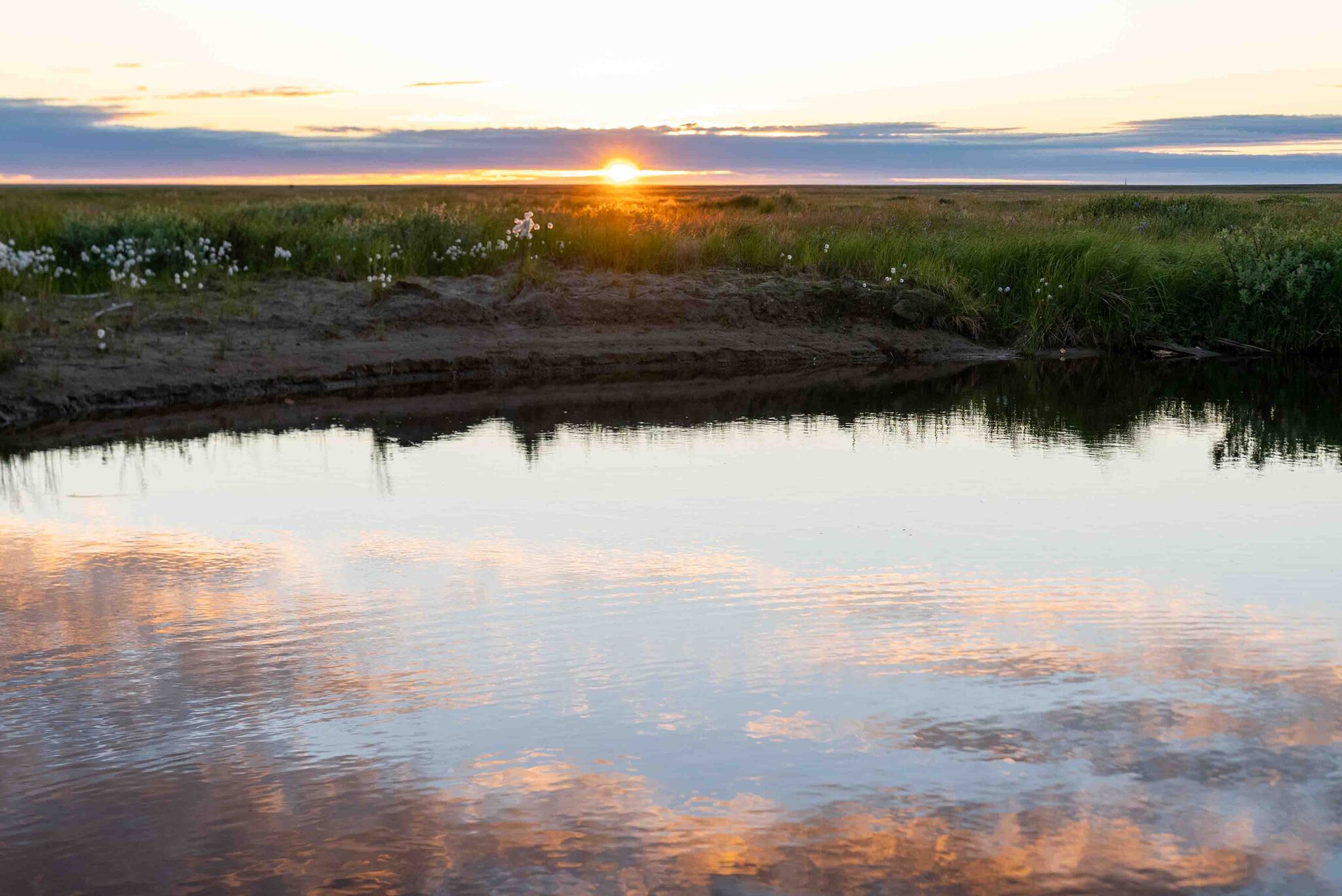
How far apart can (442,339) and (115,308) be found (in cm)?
346

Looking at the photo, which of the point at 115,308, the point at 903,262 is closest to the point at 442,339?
the point at 115,308

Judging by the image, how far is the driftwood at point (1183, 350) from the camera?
1766 cm

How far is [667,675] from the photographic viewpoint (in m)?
5.60

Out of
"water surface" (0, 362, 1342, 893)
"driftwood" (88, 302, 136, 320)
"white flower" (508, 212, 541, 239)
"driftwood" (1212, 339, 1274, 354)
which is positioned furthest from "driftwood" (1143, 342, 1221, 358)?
"driftwood" (88, 302, 136, 320)

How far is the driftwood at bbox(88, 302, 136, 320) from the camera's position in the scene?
14234 mm

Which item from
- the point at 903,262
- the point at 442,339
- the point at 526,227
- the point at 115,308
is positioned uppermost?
the point at 526,227

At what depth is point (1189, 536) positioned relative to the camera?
8.04m

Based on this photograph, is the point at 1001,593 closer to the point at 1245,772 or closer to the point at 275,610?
the point at 1245,772

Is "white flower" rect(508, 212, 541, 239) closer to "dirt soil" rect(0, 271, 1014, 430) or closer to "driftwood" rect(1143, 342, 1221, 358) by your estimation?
"dirt soil" rect(0, 271, 1014, 430)

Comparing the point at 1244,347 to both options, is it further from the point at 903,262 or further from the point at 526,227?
the point at 526,227

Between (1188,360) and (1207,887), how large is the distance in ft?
47.7

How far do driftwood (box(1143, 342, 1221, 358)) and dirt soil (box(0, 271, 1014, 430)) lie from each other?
2.13m

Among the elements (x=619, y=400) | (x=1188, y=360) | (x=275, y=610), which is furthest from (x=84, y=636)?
(x=1188, y=360)

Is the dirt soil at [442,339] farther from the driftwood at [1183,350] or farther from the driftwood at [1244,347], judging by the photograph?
the driftwood at [1244,347]
